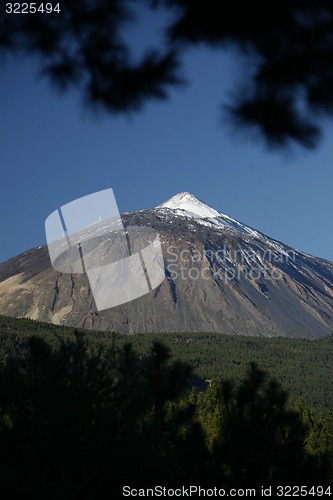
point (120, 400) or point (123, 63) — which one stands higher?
point (123, 63)

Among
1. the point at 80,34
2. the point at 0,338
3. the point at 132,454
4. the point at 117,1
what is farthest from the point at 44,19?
the point at 0,338

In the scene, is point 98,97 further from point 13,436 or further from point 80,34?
point 13,436

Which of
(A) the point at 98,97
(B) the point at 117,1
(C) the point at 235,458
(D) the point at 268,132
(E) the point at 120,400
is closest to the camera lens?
(D) the point at 268,132
